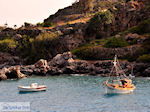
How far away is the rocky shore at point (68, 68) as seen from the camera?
394 ft

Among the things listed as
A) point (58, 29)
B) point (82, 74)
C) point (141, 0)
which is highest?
point (141, 0)

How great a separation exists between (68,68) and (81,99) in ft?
200

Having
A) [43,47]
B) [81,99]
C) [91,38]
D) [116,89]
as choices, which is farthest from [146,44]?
[81,99]

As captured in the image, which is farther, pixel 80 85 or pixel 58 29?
pixel 58 29

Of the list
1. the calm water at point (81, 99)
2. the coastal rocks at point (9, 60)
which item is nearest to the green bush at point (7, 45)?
the coastal rocks at point (9, 60)

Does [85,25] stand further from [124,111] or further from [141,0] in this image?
[124,111]

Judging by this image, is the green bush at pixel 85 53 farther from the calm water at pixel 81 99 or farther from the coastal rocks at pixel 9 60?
the calm water at pixel 81 99

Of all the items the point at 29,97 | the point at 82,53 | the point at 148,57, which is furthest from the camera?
the point at 82,53

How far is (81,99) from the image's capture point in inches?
2756

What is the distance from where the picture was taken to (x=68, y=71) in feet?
429

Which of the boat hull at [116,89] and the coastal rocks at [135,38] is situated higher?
the coastal rocks at [135,38]

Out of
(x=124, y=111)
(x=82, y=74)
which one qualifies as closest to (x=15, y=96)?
(x=124, y=111)

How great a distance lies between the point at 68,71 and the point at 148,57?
1318 inches

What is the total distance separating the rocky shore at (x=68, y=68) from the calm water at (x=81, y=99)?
27880mm
